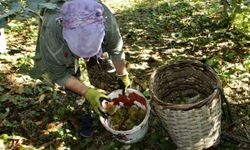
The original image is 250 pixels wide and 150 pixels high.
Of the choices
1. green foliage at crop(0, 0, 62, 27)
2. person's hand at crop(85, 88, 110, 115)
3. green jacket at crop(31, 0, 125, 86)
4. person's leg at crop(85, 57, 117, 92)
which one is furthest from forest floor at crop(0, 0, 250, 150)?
green foliage at crop(0, 0, 62, 27)

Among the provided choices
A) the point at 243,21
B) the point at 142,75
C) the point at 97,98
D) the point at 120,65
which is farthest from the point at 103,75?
the point at 243,21

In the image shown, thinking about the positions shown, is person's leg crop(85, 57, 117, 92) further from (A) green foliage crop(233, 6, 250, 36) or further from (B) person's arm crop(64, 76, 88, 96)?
(A) green foliage crop(233, 6, 250, 36)

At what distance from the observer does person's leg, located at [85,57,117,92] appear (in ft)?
14.1

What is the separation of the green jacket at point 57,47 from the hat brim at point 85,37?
0.85ft

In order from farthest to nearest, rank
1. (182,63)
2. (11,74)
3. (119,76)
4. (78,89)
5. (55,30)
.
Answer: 1. (11,74)
2. (119,76)
3. (182,63)
4. (78,89)
5. (55,30)

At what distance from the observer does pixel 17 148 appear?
146 inches

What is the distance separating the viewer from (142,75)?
4.78m

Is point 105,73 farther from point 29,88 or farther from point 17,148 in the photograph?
point 17,148

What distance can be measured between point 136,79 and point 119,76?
2.42ft

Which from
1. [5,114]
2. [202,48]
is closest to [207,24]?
[202,48]

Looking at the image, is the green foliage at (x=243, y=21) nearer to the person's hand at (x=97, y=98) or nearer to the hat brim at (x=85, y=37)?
the person's hand at (x=97, y=98)

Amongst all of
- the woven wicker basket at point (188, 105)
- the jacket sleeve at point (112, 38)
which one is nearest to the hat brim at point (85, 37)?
the jacket sleeve at point (112, 38)

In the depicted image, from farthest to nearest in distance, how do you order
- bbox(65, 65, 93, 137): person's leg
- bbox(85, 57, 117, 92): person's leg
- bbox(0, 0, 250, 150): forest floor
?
1. bbox(85, 57, 117, 92): person's leg
2. bbox(65, 65, 93, 137): person's leg
3. bbox(0, 0, 250, 150): forest floor

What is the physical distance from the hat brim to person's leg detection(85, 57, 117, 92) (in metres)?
1.26
